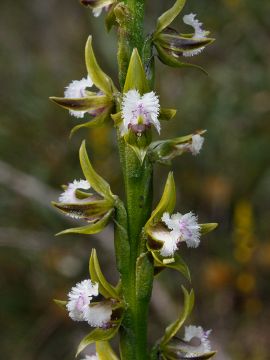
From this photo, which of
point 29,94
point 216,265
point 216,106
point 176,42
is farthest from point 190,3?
point 176,42

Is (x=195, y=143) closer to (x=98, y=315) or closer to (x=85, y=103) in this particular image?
(x=85, y=103)

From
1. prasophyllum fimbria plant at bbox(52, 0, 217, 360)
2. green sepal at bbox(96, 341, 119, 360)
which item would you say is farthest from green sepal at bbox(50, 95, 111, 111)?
green sepal at bbox(96, 341, 119, 360)

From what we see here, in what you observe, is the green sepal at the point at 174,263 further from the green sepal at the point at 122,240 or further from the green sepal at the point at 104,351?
the green sepal at the point at 104,351

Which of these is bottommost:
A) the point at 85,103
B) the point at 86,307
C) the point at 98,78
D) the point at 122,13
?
the point at 86,307

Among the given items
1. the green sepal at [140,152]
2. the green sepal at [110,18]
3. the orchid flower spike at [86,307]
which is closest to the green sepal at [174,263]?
the orchid flower spike at [86,307]

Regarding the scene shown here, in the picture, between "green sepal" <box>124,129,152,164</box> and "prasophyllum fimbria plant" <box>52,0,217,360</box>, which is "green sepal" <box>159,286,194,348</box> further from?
"green sepal" <box>124,129,152,164</box>

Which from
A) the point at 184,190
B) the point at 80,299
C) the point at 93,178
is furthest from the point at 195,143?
the point at 184,190

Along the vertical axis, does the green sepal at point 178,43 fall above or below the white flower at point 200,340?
above
